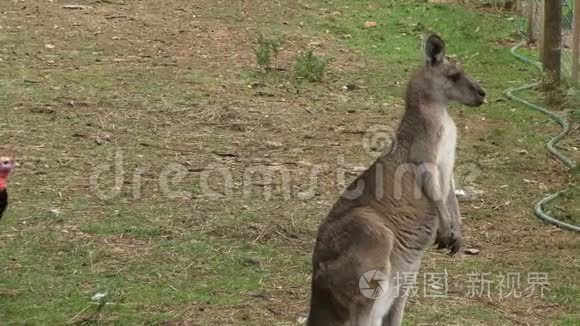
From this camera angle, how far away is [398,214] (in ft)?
11.2

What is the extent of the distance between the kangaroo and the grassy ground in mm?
597

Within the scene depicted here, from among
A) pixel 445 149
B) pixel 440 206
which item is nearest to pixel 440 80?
pixel 445 149

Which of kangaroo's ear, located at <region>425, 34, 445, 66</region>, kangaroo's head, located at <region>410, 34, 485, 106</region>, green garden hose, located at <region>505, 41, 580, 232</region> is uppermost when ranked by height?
kangaroo's ear, located at <region>425, 34, 445, 66</region>

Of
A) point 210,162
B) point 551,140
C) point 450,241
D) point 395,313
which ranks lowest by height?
point 210,162

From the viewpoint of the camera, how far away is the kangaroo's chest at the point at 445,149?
351 centimetres

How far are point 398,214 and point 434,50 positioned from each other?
2.23 feet

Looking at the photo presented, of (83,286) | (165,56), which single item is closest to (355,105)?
(165,56)

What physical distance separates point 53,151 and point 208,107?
1.37 meters

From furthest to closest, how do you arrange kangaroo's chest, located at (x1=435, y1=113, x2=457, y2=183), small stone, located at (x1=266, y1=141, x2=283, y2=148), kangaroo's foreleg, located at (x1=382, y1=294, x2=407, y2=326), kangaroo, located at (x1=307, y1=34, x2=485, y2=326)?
small stone, located at (x1=266, y1=141, x2=283, y2=148) → kangaroo's chest, located at (x1=435, y1=113, x2=457, y2=183) → kangaroo's foreleg, located at (x1=382, y1=294, x2=407, y2=326) → kangaroo, located at (x1=307, y1=34, x2=485, y2=326)

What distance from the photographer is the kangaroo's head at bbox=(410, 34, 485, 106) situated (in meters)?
3.59

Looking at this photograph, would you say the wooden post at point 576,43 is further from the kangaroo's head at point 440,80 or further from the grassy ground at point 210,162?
the kangaroo's head at point 440,80

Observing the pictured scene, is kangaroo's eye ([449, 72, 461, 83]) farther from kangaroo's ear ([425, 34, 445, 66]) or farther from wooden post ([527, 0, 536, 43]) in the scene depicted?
wooden post ([527, 0, 536, 43])

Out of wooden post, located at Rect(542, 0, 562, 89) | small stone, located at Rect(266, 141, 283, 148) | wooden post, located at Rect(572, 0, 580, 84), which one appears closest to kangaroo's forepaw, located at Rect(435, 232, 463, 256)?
small stone, located at Rect(266, 141, 283, 148)

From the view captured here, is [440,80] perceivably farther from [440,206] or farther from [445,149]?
[440,206]
